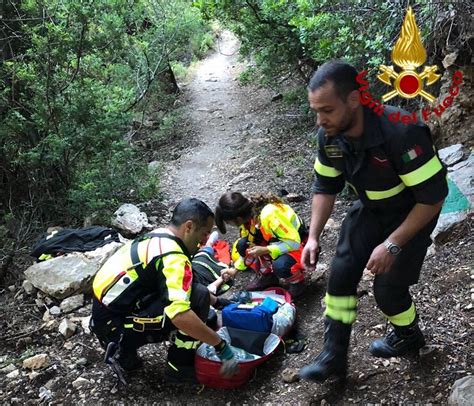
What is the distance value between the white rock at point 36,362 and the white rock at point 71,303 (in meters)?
0.70

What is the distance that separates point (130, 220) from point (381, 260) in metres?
3.90

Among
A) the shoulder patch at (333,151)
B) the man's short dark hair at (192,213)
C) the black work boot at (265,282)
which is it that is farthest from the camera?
the black work boot at (265,282)

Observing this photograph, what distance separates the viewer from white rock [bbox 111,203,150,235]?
541 centimetres

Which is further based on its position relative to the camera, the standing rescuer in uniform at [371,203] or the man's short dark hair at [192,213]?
the man's short dark hair at [192,213]

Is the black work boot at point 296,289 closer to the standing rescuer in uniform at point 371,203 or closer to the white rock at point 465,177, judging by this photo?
the standing rescuer in uniform at point 371,203

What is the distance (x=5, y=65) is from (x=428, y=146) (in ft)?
16.8

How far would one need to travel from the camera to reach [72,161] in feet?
19.4

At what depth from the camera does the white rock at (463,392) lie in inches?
83.7

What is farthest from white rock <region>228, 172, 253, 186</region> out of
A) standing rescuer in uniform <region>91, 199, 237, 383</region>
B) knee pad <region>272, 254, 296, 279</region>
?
standing rescuer in uniform <region>91, 199, 237, 383</region>

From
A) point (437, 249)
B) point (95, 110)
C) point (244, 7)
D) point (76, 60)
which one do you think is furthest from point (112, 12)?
point (437, 249)

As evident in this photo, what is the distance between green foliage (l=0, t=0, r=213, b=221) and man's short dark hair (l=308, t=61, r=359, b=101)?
4.06 metres

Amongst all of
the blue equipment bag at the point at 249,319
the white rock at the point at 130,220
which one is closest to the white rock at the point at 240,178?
the white rock at the point at 130,220

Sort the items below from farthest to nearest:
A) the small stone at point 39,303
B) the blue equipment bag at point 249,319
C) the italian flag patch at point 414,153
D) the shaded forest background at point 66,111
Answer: the shaded forest background at point 66,111
the small stone at point 39,303
the blue equipment bag at point 249,319
the italian flag patch at point 414,153

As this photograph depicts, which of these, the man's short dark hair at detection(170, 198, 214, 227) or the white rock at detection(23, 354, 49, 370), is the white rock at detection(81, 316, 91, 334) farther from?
the man's short dark hair at detection(170, 198, 214, 227)
